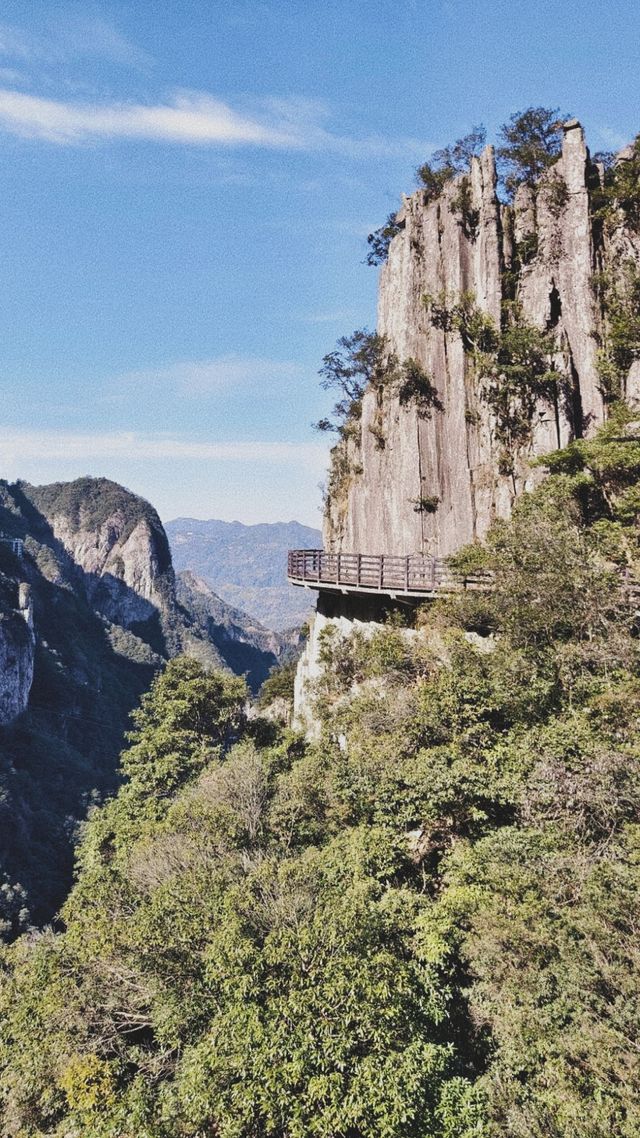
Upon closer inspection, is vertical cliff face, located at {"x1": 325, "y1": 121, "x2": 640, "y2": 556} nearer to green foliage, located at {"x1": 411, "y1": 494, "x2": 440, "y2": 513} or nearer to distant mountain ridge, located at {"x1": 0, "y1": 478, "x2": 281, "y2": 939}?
green foliage, located at {"x1": 411, "y1": 494, "x2": 440, "y2": 513}

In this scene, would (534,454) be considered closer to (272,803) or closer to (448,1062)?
(272,803)

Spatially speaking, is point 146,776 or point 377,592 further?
point 146,776

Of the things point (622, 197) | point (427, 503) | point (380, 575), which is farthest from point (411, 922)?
point (622, 197)

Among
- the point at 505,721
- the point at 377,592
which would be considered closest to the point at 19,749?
the point at 377,592

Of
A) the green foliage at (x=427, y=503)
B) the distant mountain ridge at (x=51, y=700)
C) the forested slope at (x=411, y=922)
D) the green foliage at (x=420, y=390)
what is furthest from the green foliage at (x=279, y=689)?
the forested slope at (x=411, y=922)

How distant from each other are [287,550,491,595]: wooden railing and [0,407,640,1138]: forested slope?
1.11 m

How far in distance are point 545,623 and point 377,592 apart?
307 inches

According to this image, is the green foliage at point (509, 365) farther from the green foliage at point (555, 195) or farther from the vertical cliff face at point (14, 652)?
the vertical cliff face at point (14, 652)

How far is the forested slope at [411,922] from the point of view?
8.21 meters

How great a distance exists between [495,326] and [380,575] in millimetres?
11998

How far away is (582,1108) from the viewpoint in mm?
7727

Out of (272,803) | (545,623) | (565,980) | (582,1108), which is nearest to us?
(582,1108)

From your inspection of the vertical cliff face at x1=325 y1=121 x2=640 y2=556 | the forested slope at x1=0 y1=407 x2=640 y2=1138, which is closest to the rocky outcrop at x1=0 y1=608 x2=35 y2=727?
the vertical cliff face at x1=325 y1=121 x2=640 y2=556

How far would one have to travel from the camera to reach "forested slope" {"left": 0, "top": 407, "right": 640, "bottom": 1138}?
8211mm
